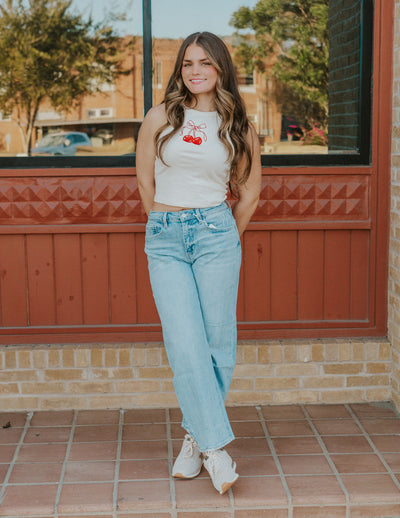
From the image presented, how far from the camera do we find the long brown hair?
3.02m

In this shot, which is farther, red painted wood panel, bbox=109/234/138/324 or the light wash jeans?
red painted wood panel, bbox=109/234/138/324

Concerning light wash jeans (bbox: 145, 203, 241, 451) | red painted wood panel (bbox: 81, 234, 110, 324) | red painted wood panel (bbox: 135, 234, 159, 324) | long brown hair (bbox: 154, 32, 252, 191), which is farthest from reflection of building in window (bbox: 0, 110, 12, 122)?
light wash jeans (bbox: 145, 203, 241, 451)

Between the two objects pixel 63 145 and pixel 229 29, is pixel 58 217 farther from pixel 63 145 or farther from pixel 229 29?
pixel 229 29

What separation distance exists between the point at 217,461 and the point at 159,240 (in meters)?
0.94

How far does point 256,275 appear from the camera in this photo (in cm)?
414

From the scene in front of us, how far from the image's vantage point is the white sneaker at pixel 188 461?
127 inches

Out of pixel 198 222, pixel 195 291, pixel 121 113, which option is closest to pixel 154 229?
pixel 198 222

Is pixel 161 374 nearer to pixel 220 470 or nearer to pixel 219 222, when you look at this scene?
pixel 220 470

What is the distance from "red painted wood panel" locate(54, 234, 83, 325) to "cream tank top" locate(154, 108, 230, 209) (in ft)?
3.71

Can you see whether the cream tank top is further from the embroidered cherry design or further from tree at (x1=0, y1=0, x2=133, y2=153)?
tree at (x1=0, y1=0, x2=133, y2=153)

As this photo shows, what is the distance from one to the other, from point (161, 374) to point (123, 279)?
0.56 meters

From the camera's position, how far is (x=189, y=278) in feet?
10.1

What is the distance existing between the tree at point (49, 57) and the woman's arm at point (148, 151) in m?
1.12

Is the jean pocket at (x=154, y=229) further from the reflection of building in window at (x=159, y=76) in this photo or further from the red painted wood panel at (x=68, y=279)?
the reflection of building in window at (x=159, y=76)
